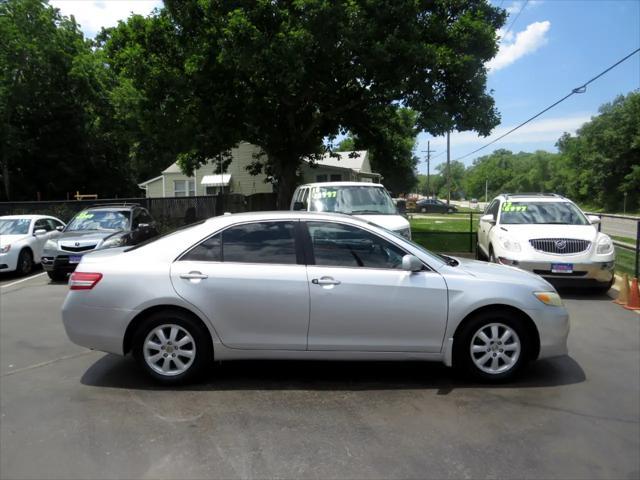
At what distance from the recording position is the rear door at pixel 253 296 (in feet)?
15.2

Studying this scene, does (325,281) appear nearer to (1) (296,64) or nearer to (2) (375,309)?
(2) (375,309)

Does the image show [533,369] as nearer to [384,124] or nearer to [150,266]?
[150,266]

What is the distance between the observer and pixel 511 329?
4.74 meters

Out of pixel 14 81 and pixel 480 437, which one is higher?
pixel 14 81

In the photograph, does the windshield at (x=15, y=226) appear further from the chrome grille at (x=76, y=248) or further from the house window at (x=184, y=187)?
the house window at (x=184, y=187)

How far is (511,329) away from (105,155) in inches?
1717

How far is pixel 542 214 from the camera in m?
9.95

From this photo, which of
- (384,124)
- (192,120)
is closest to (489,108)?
(384,124)

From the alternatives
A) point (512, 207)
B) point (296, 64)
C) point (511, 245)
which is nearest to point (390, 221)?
point (511, 245)

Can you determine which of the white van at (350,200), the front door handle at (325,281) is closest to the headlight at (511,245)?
the white van at (350,200)

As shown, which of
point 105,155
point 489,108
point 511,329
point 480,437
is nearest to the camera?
point 480,437

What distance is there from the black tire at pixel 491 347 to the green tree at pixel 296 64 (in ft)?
43.1

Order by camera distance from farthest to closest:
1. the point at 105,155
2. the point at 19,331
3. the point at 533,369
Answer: the point at 105,155
the point at 19,331
the point at 533,369

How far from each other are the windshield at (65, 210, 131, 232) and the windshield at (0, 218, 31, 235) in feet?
5.08
